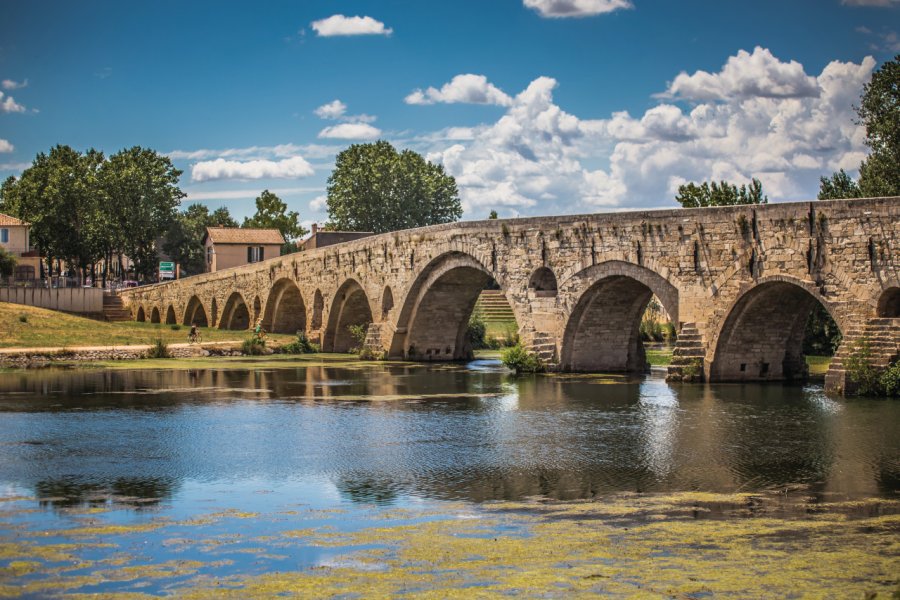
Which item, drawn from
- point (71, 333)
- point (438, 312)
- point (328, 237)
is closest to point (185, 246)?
point (328, 237)

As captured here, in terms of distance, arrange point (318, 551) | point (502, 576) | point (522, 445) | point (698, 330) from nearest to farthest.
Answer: point (502, 576) → point (318, 551) → point (522, 445) → point (698, 330)

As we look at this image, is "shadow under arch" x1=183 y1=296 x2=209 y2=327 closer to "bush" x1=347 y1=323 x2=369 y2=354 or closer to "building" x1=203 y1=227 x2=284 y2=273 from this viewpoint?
"building" x1=203 y1=227 x2=284 y2=273

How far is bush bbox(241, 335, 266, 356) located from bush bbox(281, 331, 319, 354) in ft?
4.29

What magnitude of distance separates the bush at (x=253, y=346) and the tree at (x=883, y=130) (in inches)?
1062

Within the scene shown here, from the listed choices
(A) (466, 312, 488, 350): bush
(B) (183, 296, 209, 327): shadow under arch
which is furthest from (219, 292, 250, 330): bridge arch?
(A) (466, 312, 488, 350): bush

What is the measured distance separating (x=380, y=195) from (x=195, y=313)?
2675 centimetres

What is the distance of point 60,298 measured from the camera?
70062 millimetres

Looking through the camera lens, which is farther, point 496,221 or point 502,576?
point 496,221

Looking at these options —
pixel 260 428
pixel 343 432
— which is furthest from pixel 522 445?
pixel 260 428

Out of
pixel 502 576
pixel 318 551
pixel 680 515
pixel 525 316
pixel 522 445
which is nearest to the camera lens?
pixel 502 576

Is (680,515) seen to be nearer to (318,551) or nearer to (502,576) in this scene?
(502,576)

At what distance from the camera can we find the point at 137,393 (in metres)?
31.6

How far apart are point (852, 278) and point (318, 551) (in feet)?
61.9

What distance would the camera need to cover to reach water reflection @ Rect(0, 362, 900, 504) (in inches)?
684
